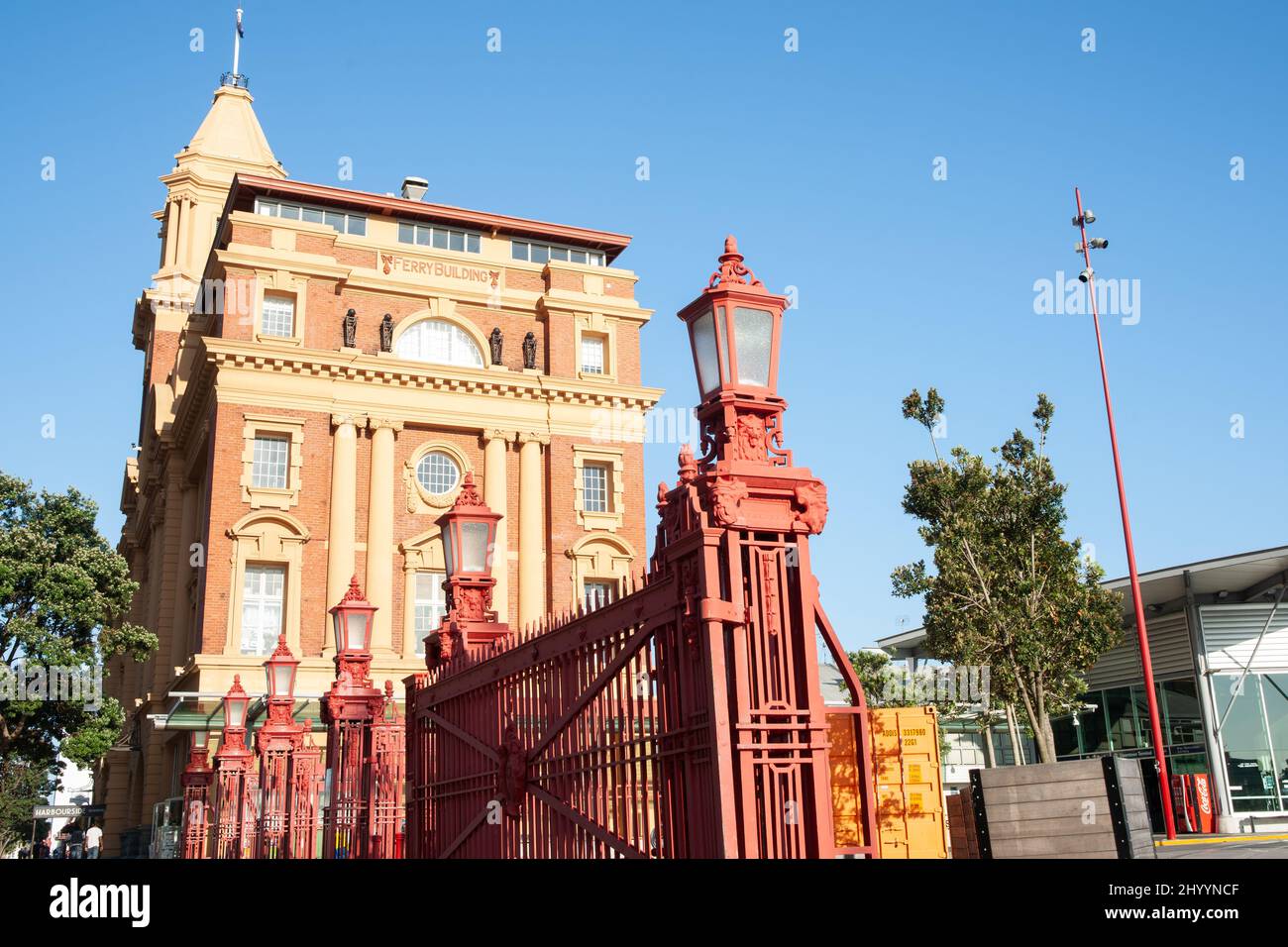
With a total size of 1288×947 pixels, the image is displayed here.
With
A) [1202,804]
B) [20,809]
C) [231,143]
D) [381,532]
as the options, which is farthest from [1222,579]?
[20,809]

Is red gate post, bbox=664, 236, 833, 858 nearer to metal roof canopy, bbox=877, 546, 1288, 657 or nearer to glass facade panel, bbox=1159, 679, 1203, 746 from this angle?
metal roof canopy, bbox=877, 546, 1288, 657

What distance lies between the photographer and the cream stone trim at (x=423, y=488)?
39.0 m

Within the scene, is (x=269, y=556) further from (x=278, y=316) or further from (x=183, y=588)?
(x=278, y=316)

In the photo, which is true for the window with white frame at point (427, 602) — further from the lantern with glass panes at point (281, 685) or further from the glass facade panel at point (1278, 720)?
the glass facade panel at point (1278, 720)

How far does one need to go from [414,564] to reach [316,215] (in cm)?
1300

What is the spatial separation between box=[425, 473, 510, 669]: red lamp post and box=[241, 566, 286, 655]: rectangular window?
26.9m

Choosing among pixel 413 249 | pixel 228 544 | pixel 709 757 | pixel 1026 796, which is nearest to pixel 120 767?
pixel 228 544

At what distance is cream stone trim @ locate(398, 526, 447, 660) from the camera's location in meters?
37.3

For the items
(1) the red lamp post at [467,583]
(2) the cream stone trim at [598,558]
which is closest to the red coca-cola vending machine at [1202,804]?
(2) the cream stone trim at [598,558]

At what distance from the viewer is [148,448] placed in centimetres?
5009

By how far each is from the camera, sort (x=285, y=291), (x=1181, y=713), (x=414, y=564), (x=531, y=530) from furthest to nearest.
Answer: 1. (x=531, y=530)
2. (x=285, y=291)
3. (x=414, y=564)
4. (x=1181, y=713)

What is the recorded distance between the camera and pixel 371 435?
3866cm

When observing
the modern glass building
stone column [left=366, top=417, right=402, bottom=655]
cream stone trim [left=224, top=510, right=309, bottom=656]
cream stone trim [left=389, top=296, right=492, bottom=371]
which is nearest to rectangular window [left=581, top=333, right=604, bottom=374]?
cream stone trim [left=389, top=296, right=492, bottom=371]

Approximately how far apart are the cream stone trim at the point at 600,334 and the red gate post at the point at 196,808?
19.3 m
